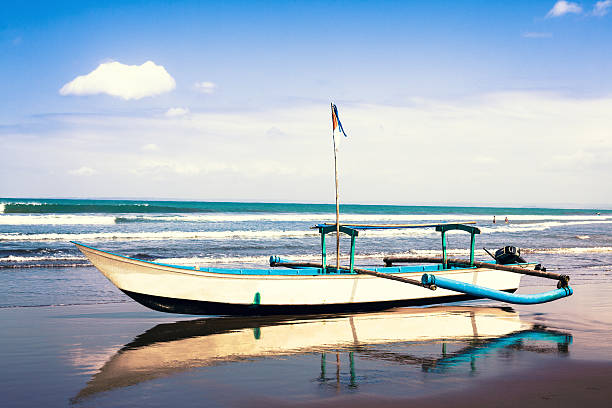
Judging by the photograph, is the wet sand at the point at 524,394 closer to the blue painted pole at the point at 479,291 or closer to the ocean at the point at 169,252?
the blue painted pole at the point at 479,291

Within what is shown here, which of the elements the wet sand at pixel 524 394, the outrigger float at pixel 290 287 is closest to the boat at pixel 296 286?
the outrigger float at pixel 290 287

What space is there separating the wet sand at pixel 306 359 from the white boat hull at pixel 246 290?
0.37 m

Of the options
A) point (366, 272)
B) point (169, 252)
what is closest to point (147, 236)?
point (169, 252)

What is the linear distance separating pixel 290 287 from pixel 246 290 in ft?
3.26

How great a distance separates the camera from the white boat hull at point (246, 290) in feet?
35.9

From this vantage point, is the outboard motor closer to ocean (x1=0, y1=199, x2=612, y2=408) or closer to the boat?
the boat

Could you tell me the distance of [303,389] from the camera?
720 cm

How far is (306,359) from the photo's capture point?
341 inches

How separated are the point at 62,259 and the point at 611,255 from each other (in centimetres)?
2591

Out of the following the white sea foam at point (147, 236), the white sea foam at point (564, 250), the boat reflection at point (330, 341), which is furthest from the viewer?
the white sea foam at point (147, 236)

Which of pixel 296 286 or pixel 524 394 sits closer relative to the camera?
pixel 524 394

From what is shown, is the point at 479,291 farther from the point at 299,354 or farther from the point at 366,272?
the point at 299,354

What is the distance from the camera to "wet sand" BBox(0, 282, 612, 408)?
698 centimetres

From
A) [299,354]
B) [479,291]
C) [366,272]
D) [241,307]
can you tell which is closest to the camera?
[299,354]
